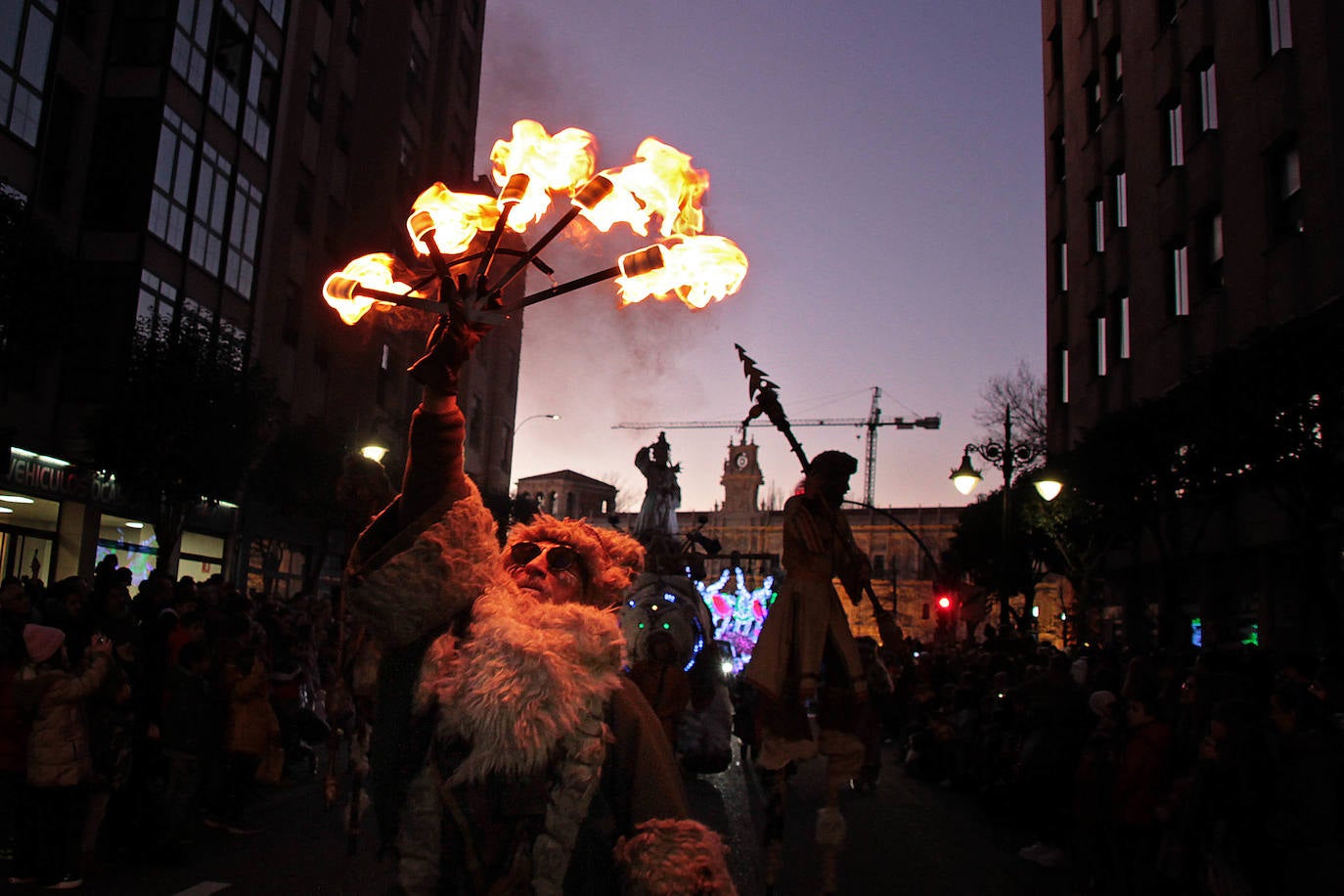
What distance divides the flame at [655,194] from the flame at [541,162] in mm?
130

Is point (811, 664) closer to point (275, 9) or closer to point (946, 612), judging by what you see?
point (946, 612)

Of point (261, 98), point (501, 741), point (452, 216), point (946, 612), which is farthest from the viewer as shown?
point (946, 612)

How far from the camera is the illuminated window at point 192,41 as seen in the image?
22312mm

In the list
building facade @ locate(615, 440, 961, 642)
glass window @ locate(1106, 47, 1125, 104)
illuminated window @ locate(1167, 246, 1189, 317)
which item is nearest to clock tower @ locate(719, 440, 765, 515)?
building facade @ locate(615, 440, 961, 642)

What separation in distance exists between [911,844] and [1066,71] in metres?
26.3

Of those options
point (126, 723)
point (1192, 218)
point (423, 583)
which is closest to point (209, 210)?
point (126, 723)

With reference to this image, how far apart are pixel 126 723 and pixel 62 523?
48.2 ft

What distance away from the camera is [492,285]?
11.0 feet

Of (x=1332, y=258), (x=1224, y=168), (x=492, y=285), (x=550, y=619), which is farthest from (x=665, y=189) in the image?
(x=1224, y=168)

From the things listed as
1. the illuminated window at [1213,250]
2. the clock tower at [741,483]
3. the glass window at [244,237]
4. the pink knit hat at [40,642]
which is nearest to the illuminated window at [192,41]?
the glass window at [244,237]

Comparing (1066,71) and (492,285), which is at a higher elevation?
(1066,71)

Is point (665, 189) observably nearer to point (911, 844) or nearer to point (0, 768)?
point (0, 768)

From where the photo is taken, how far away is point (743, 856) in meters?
8.43

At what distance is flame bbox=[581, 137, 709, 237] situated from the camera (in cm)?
457
